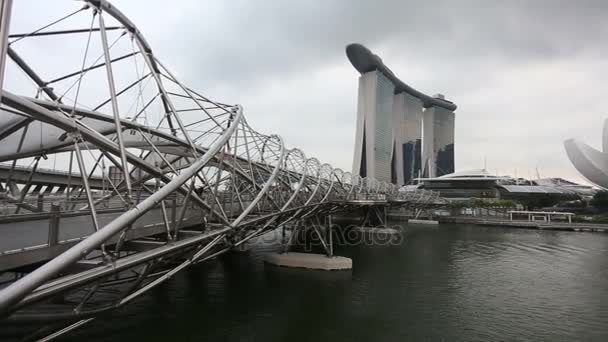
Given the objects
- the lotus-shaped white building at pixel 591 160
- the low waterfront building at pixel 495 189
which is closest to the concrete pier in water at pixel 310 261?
the low waterfront building at pixel 495 189

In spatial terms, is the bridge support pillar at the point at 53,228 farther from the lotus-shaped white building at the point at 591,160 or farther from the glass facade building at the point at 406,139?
the glass facade building at the point at 406,139

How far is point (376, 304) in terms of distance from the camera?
20.5 metres

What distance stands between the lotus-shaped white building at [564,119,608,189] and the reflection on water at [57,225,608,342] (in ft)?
330

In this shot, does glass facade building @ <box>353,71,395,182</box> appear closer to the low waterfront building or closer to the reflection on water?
the low waterfront building

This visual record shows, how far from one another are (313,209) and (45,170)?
3606cm

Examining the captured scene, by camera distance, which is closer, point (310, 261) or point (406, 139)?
point (310, 261)

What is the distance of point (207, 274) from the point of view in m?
27.0

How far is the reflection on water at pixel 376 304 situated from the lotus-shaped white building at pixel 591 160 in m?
101

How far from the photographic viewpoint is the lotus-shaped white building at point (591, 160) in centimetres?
11166

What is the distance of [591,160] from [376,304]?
127604 millimetres

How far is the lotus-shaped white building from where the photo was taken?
111662 millimetres

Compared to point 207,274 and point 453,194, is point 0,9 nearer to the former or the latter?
point 207,274

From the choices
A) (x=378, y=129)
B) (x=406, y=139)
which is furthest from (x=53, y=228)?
(x=406, y=139)

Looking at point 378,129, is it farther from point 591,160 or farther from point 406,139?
point 591,160
